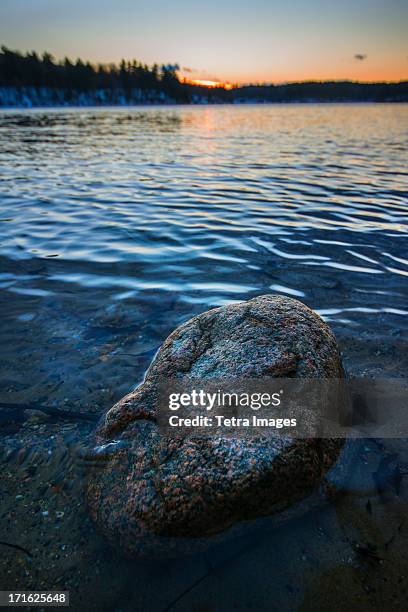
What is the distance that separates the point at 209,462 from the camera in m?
2.22

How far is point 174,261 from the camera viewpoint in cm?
633

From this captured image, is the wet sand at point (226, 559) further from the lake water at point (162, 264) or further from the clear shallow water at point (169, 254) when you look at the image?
the clear shallow water at point (169, 254)

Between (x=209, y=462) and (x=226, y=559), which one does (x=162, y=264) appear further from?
(x=226, y=559)

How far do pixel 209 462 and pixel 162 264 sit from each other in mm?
4366

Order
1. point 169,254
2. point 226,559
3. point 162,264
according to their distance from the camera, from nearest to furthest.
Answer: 1. point 226,559
2. point 162,264
3. point 169,254

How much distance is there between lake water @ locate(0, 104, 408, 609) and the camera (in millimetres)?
3801

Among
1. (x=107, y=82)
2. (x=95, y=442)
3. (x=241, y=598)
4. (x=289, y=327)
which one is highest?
(x=107, y=82)

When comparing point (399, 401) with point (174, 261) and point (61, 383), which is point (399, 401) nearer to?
point (61, 383)

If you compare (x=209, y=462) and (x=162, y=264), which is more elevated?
(x=209, y=462)

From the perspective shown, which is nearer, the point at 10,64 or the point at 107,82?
the point at 10,64

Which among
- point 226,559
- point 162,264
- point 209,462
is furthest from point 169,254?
point 226,559

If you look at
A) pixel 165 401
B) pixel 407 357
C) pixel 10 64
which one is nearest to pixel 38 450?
pixel 165 401

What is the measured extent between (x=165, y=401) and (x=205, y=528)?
2.74 feet

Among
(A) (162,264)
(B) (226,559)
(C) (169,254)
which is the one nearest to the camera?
(B) (226,559)
